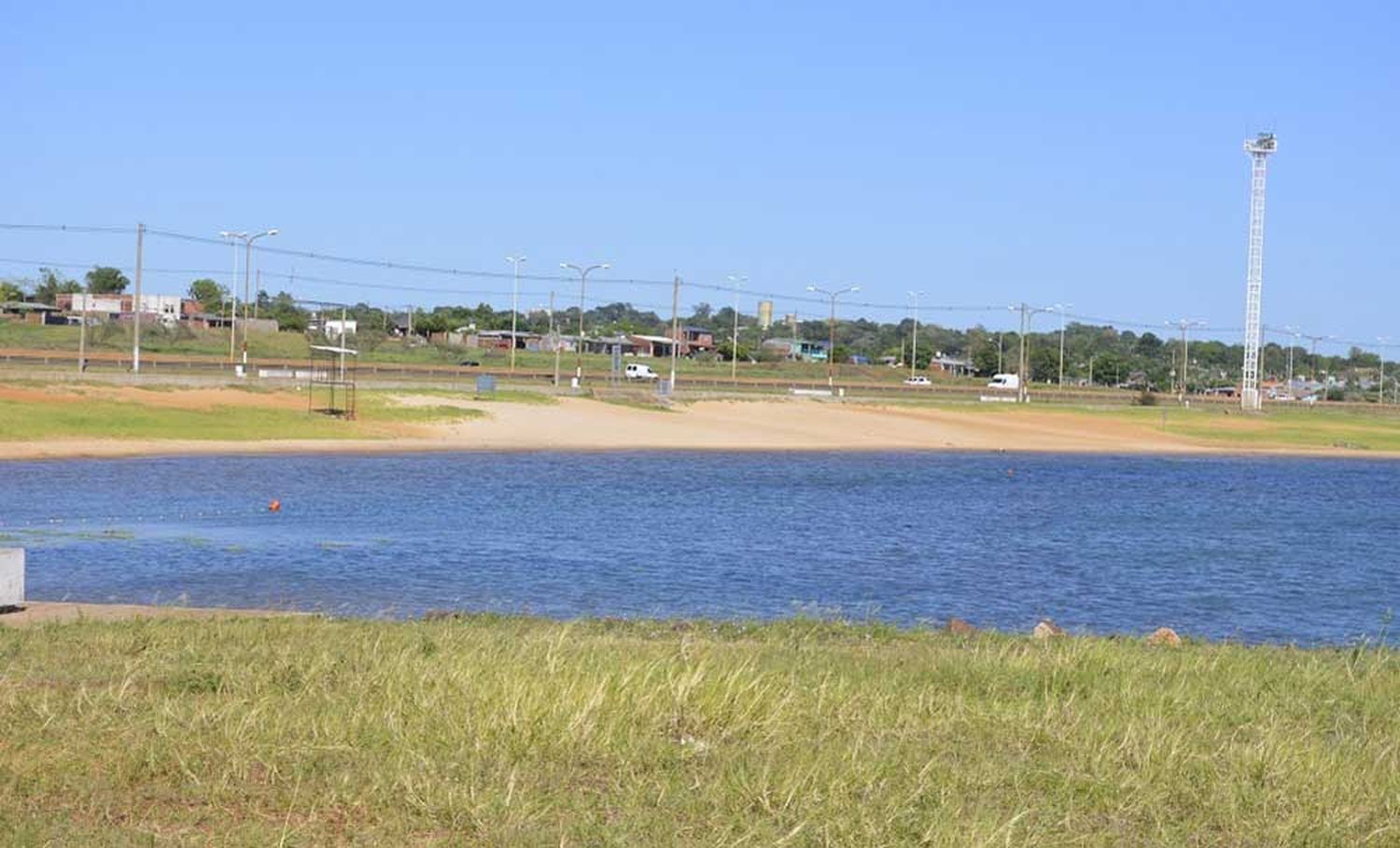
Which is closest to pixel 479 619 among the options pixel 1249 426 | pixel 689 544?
pixel 689 544

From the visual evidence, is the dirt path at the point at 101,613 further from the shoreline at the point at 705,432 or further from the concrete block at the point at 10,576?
the shoreline at the point at 705,432

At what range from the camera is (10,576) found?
57.5 feet

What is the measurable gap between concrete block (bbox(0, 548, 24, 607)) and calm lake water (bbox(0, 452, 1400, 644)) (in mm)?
3017

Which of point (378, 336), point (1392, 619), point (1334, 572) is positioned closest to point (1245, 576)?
point (1334, 572)

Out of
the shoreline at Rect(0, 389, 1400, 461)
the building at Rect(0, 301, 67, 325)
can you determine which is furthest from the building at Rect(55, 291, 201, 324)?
the shoreline at Rect(0, 389, 1400, 461)

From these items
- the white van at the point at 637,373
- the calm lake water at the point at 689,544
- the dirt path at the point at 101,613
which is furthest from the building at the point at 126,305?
the dirt path at the point at 101,613

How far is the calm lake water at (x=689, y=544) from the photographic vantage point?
2328cm

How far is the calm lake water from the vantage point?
23281 millimetres

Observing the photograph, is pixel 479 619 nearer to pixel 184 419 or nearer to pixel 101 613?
pixel 101 613

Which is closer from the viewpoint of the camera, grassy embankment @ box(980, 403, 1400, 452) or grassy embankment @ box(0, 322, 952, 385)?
grassy embankment @ box(980, 403, 1400, 452)

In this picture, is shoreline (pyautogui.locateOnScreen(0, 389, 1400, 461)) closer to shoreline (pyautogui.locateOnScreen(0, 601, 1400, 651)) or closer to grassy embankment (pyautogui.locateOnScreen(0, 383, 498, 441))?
grassy embankment (pyautogui.locateOnScreen(0, 383, 498, 441))

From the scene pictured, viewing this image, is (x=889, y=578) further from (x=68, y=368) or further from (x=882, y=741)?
(x=68, y=368)

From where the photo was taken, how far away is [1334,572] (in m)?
31.5

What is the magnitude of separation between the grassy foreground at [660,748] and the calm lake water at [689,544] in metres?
8.53
